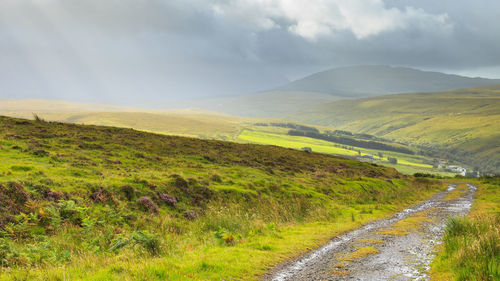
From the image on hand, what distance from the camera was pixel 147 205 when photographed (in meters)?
17.2

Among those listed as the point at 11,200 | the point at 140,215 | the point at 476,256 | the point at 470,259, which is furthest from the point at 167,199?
the point at 476,256

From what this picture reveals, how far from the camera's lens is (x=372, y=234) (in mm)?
16125

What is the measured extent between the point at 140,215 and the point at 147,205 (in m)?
1.35

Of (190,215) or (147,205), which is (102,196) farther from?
(190,215)

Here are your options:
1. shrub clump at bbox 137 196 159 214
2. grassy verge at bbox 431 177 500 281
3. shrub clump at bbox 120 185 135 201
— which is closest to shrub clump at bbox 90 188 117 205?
shrub clump at bbox 120 185 135 201

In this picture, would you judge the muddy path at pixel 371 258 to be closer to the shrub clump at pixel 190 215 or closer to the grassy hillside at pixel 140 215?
the grassy hillside at pixel 140 215

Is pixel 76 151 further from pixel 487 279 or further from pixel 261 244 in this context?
pixel 487 279

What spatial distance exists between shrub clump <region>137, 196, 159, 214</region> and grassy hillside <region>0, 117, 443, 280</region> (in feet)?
0.19

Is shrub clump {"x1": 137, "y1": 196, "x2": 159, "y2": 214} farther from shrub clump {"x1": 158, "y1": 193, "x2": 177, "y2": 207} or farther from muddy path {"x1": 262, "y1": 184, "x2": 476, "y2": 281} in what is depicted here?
muddy path {"x1": 262, "y1": 184, "x2": 476, "y2": 281}

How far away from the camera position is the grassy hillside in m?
9.38

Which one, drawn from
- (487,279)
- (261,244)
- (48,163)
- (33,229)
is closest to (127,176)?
(48,163)

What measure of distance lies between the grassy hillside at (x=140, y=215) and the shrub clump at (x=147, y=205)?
0.19 ft

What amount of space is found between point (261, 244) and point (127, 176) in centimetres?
1249

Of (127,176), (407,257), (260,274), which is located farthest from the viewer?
(127,176)
